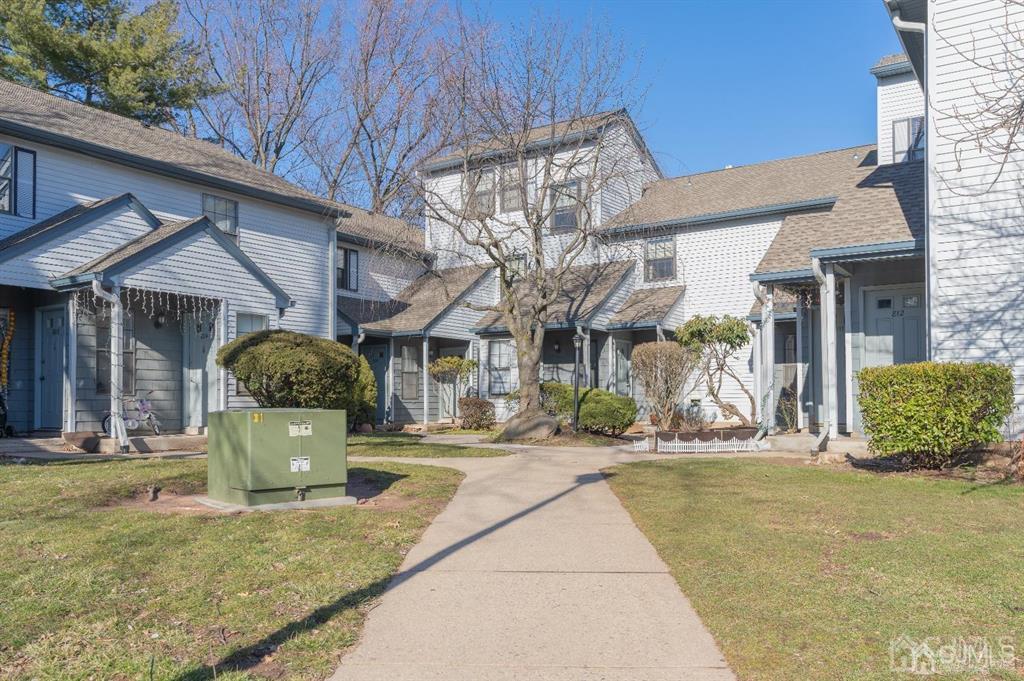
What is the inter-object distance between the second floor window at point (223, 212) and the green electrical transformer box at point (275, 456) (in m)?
11.8

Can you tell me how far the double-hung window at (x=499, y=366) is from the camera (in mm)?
24422

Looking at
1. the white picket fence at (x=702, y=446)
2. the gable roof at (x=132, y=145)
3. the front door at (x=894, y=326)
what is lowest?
the white picket fence at (x=702, y=446)

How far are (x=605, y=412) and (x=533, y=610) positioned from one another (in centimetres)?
1347

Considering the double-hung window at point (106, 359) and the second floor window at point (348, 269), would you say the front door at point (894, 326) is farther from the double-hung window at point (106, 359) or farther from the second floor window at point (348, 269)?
the second floor window at point (348, 269)

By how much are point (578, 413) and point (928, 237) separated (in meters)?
8.55

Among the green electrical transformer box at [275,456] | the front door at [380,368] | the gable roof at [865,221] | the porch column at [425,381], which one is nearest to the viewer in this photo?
the green electrical transformer box at [275,456]

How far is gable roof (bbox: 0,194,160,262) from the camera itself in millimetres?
14156

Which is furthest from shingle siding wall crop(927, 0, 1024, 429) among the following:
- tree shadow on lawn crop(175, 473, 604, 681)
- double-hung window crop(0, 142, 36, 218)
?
double-hung window crop(0, 142, 36, 218)

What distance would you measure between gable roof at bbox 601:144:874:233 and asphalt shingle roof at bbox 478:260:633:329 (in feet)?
4.11

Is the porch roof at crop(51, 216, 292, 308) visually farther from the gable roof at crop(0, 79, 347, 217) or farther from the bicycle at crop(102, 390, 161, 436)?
the bicycle at crop(102, 390, 161, 436)

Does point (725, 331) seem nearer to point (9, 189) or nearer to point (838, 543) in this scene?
point (838, 543)

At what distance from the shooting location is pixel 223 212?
19.3m

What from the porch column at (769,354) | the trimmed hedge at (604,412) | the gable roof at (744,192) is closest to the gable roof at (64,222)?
the trimmed hedge at (604,412)

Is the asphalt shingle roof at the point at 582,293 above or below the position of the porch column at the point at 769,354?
above
